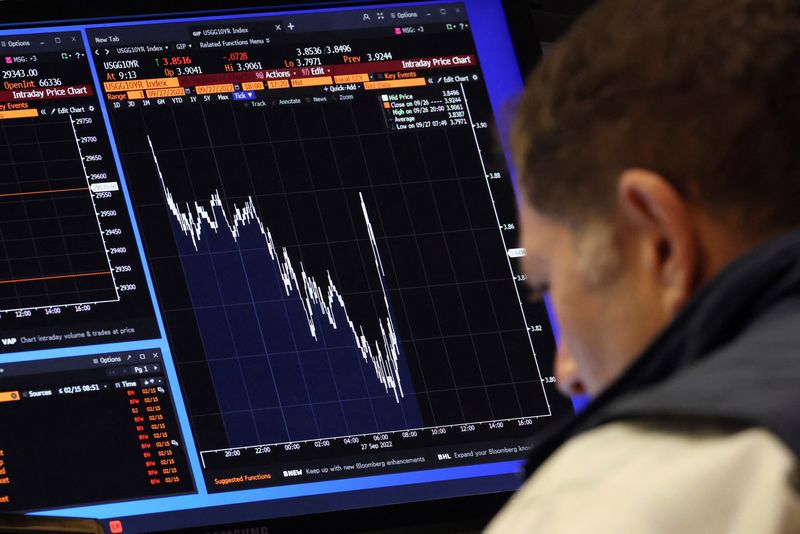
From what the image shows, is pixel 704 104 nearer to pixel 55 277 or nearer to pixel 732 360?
pixel 732 360

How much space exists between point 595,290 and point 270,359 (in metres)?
0.72

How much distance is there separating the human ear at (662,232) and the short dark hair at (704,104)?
0.01 metres

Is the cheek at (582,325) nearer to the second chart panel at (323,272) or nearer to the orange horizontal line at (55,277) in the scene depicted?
the second chart panel at (323,272)

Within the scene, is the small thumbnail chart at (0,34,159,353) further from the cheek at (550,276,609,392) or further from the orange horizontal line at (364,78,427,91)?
the cheek at (550,276,609,392)

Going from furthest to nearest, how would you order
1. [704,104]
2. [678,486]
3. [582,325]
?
[582,325] → [704,104] → [678,486]

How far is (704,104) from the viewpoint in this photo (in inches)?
32.7

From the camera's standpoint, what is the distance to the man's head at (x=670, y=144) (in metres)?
0.83

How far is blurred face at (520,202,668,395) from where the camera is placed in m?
0.87

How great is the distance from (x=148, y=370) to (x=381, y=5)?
51 cm

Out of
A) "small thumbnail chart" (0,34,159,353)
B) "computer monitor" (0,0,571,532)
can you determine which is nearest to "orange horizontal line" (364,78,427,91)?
"computer monitor" (0,0,571,532)

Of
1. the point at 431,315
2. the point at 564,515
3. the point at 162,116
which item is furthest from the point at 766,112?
the point at 162,116

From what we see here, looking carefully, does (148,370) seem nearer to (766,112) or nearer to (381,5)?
(381,5)

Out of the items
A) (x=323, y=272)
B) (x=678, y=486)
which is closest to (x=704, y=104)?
(x=678, y=486)

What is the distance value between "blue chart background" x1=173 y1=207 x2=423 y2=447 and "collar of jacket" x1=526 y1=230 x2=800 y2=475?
757 millimetres
